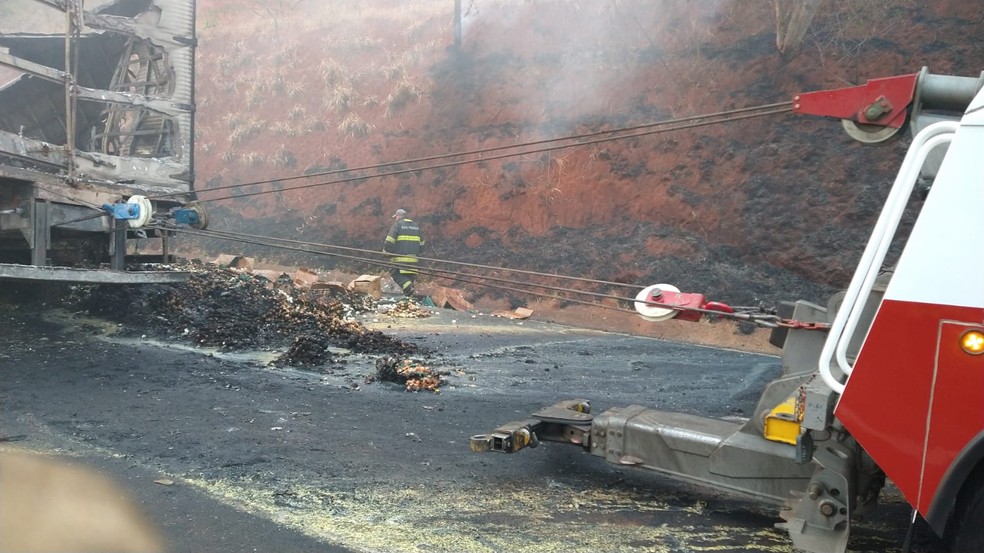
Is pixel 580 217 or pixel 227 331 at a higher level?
pixel 580 217

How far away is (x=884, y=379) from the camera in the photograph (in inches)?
107

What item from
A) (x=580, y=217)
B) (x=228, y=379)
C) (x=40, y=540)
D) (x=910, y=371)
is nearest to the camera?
(x=910, y=371)

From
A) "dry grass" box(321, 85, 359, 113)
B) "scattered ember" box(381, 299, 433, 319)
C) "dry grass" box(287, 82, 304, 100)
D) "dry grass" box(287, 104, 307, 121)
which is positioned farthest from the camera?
"dry grass" box(287, 82, 304, 100)

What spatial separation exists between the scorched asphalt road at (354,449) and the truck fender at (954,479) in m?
1.14

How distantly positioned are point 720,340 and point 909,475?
1058cm

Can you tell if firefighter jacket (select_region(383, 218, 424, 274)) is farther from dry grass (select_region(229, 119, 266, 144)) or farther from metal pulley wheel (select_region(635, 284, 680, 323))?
dry grass (select_region(229, 119, 266, 144))

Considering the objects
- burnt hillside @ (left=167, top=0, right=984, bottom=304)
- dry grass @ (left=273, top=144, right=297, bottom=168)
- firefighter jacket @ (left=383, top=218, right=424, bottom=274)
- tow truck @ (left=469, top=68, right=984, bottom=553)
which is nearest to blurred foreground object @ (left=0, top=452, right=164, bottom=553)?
tow truck @ (left=469, top=68, right=984, bottom=553)

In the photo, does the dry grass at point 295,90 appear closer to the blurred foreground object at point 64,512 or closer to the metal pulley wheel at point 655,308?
the blurred foreground object at point 64,512

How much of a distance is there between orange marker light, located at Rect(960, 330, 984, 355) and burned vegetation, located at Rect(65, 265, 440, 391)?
6.01 m

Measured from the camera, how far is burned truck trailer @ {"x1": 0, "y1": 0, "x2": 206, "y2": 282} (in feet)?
24.8

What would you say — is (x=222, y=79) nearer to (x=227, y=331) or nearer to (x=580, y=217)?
(x=580, y=217)

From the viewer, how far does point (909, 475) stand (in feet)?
8.68

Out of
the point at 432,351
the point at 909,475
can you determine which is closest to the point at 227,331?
the point at 432,351

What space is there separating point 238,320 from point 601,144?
36.1 feet
